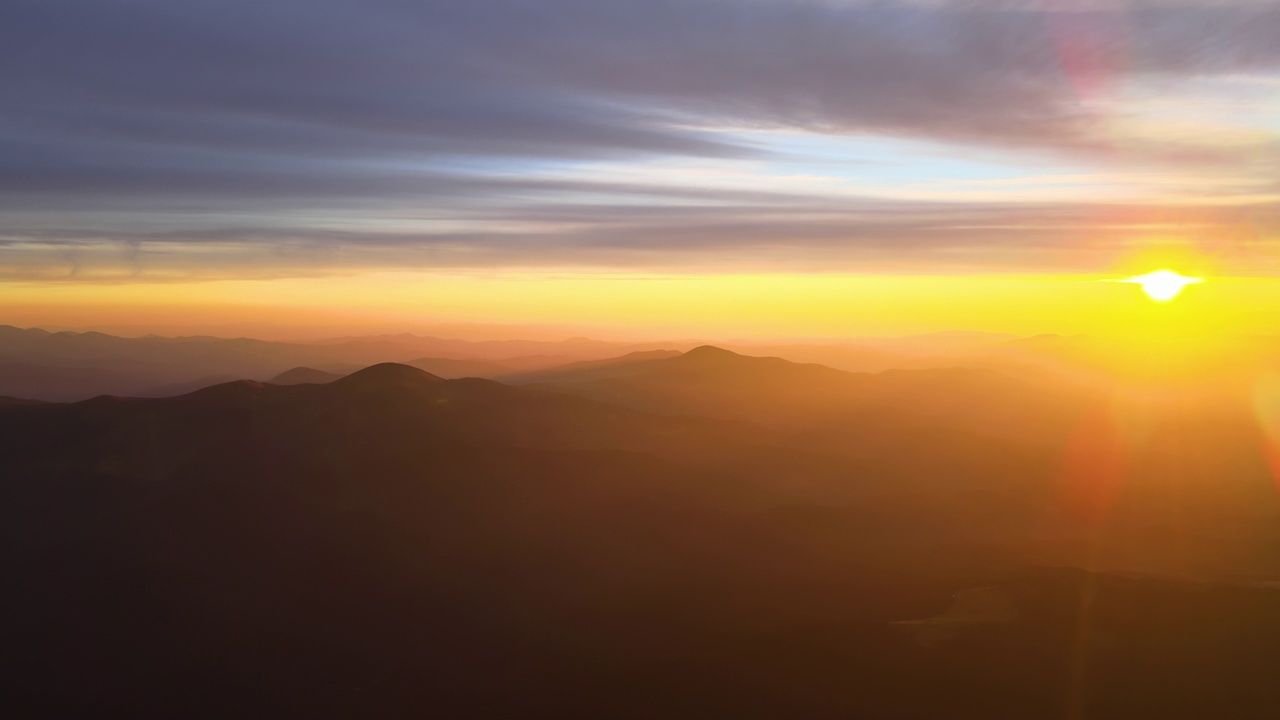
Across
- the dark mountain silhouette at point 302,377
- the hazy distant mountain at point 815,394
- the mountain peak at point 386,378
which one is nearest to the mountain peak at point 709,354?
the hazy distant mountain at point 815,394

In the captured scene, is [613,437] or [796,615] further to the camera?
[613,437]

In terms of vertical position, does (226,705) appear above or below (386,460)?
below

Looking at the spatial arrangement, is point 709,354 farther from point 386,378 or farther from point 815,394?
point 386,378

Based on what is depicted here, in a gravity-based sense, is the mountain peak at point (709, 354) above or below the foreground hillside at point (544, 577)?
above

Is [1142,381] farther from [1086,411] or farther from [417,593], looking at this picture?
[417,593]

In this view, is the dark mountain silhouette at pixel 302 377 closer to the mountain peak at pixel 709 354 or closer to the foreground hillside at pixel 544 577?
the mountain peak at pixel 709 354

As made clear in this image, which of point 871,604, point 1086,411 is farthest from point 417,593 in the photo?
point 1086,411

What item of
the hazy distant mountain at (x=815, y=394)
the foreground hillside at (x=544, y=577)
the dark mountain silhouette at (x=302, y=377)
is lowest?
the foreground hillside at (x=544, y=577)

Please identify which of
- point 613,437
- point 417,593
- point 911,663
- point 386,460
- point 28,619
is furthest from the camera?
point 613,437

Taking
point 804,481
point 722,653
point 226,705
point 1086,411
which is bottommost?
point 226,705
